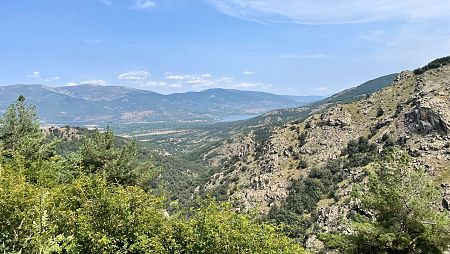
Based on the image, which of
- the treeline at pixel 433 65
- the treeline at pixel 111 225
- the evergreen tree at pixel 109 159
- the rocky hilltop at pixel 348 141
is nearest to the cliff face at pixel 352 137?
the rocky hilltop at pixel 348 141

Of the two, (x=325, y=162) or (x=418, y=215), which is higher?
(x=418, y=215)

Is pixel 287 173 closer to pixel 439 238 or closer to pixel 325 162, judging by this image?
pixel 325 162

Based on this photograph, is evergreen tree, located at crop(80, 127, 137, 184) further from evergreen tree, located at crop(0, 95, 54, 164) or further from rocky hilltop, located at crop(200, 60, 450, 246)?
rocky hilltop, located at crop(200, 60, 450, 246)

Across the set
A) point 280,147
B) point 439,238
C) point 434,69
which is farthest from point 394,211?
point 434,69

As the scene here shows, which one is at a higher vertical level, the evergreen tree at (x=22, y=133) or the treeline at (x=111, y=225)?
the evergreen tree at (x=22, y=133)

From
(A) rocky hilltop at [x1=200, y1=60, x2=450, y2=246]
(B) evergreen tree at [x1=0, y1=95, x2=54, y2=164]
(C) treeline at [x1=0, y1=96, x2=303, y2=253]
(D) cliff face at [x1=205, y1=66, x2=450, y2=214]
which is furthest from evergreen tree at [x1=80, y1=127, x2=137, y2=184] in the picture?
(D) cliff face at [x1=205, y1=66, x2=450, y2=214]

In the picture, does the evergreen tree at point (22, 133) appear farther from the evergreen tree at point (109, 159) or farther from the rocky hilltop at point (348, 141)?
the rocky hilltop at point (348, 141)

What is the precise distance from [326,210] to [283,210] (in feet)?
32.8

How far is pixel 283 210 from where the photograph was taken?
242ft

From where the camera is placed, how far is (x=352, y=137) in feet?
296

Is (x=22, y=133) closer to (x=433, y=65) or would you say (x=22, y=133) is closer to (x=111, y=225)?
(x=111, y=225)

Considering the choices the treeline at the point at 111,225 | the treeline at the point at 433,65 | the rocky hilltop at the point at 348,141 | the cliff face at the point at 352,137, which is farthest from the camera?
the treeline at the point at 433,65

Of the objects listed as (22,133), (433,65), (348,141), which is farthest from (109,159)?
(433,65)

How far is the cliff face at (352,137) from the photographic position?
68500 millimetres
